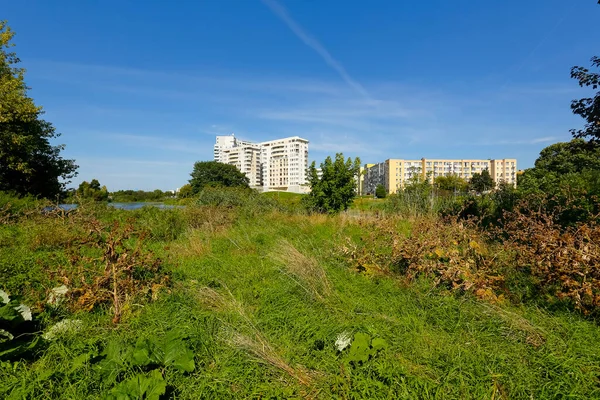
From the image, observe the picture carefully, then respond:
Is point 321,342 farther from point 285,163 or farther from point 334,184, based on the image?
point 285,163

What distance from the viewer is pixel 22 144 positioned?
1284cm

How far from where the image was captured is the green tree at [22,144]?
38.9 ft

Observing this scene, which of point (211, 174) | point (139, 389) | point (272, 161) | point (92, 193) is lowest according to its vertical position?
point (139, 389)

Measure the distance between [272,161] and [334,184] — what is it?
110 m

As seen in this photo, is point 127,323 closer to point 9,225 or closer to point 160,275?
point 160,275

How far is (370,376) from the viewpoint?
217 centimetres

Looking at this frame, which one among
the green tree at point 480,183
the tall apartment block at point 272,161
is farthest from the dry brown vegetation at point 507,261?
the tall apartment block at point 272,161

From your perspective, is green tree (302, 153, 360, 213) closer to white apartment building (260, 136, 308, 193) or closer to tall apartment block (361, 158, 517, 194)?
white apartment building (260, 136, 308, 193)

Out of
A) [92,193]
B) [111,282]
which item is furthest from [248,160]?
[111,282]

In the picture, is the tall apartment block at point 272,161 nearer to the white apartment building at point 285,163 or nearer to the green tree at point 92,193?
the white apartment building at point 285,163

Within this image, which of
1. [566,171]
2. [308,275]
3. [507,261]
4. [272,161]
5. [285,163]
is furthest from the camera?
[272,161]

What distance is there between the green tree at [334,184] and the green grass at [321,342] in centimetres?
856

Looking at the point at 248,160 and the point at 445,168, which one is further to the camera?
the point at 248,160

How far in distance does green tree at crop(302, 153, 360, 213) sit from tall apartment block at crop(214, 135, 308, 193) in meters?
90.4
